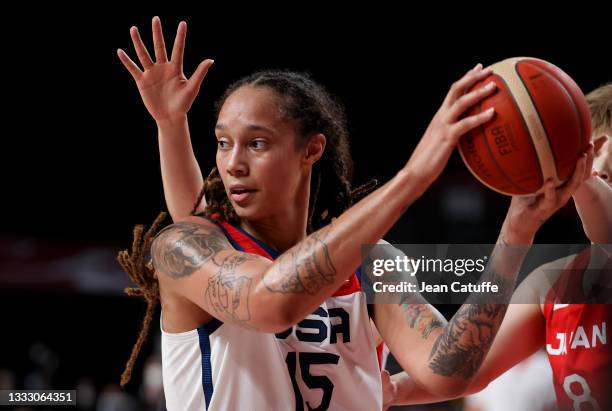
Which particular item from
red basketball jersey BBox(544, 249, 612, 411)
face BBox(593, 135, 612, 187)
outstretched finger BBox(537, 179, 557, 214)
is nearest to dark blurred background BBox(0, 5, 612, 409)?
red basketball jersey BBox(544, 249, 612, 411)

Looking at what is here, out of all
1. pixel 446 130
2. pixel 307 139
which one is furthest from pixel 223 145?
pixel 446 130

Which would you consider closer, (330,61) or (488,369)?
(488,369)

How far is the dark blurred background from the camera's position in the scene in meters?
9.77

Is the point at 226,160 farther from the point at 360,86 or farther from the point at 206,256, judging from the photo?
the point at 360,86

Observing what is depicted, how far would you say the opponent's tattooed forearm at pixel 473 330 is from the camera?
7.52 ft

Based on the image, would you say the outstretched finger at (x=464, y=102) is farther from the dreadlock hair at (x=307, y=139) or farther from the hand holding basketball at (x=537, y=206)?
the dreadlock hair at (x=307, y=139)

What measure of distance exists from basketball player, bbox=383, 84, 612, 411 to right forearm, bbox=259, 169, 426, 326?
38.5 inches

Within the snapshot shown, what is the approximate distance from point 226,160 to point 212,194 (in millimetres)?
335

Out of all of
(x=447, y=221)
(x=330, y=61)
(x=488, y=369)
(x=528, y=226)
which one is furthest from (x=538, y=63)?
(x=330, y=61)

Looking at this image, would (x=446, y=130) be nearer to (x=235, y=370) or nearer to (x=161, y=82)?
(x=235, y=370)

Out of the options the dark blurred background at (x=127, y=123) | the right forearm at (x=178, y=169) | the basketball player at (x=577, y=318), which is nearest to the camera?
the basketball player at (x=577, y=318)

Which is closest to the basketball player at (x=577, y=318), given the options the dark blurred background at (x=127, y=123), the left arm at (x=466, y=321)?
the left arm at (x=466, y=321)

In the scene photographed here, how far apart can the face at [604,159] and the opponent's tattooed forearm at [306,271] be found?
1.33 metres

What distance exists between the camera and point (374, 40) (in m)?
10.6
